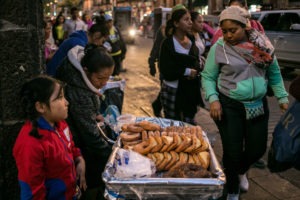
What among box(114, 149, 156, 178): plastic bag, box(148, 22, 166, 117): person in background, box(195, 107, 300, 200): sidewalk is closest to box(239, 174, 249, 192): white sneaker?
box(195, 107, 300, 200): sidewalk

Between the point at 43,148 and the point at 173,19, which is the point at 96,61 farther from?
the point at 173,19

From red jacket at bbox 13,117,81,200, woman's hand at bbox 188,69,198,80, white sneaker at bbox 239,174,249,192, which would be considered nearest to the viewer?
red jacket at bbox 13,117,81,200

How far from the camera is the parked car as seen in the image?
12.0 m

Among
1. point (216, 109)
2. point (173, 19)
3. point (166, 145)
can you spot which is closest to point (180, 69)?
point (173, 19)

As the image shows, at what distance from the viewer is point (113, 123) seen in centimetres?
343

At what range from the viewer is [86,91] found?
294 cm

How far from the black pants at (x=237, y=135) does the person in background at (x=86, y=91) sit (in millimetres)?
1113

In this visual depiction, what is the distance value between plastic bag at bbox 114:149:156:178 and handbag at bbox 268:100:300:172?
2.83ft

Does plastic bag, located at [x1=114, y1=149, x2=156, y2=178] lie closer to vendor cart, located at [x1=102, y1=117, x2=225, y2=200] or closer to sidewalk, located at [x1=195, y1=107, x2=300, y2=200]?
vendor cart, located at [x1=102, y1=117, x2=225, y2=200]

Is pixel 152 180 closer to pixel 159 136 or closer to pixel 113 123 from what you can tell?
pixel 159 136

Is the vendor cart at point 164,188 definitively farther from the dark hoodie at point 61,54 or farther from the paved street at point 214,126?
the dark hoodie at point 61,54

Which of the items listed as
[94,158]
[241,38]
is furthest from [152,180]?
[241,38]

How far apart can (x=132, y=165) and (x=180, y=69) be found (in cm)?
246

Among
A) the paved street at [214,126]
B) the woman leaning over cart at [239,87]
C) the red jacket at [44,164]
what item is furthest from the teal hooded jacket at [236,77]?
the red jacket at [44,164]
